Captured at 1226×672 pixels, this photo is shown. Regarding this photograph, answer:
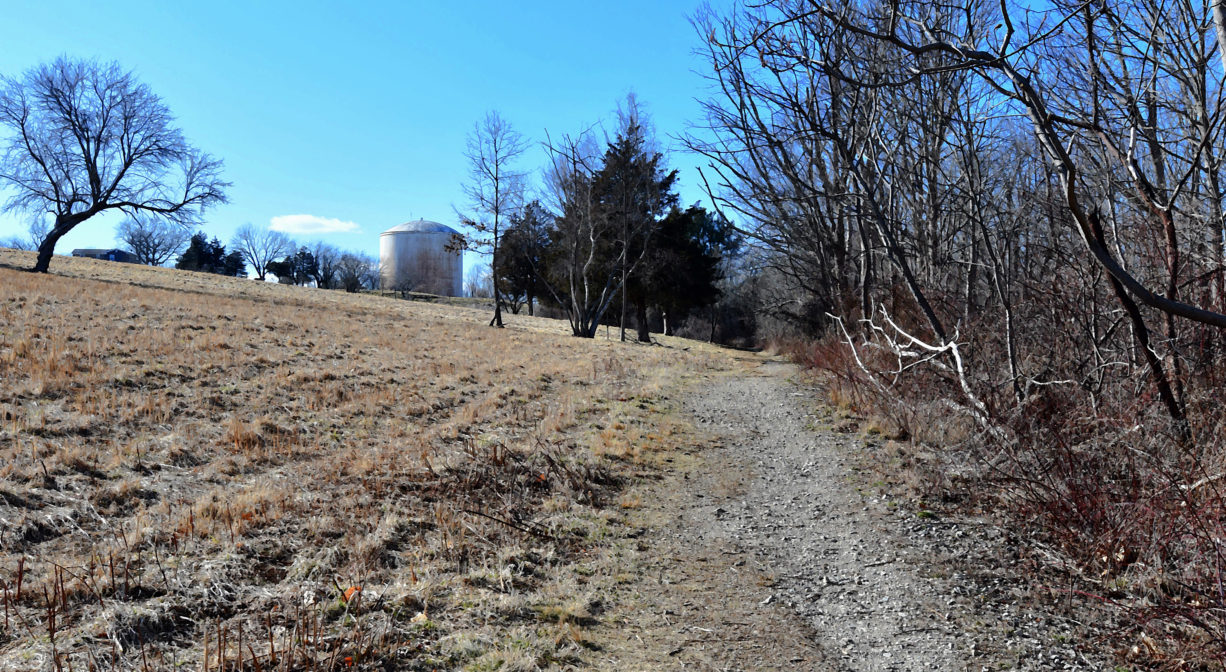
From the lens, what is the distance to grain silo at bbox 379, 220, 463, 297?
57781 millimetres

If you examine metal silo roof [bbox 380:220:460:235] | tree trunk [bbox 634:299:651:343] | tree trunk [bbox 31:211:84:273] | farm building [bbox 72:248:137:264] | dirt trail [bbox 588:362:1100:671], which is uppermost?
metal silo roof [bbox 380:220:460:235]

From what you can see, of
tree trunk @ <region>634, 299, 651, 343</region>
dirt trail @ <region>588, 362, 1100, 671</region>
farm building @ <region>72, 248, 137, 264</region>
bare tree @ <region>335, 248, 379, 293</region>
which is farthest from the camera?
bare tree @ <region>335, 248, 379, 293</region>

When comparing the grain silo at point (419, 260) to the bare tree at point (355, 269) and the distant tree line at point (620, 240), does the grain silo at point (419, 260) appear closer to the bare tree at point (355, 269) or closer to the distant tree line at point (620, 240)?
the bare tree at point (355, 269)

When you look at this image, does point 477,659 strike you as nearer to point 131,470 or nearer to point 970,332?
point 131,470

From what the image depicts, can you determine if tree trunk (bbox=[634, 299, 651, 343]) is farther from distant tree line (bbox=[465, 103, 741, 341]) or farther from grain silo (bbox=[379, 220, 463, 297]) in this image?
grain silo (bbox=[379, 220, 463, 297])

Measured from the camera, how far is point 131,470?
6.31 meters

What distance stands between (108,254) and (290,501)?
6376 cm

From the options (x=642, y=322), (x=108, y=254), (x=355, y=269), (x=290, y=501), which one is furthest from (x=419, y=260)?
(x=290, y=501)

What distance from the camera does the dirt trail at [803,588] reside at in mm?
3516

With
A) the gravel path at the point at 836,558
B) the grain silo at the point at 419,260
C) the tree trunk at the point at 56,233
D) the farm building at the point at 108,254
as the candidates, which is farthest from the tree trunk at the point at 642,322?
the farm building at the point at 108,254

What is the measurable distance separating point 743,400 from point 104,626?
949 centimetres

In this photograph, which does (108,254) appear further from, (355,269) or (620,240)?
(620,240)

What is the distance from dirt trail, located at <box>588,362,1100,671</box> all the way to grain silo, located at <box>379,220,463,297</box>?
176 ft

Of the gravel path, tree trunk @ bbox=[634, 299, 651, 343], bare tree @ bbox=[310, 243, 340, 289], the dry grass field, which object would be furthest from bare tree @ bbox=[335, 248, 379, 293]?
the gravel path
